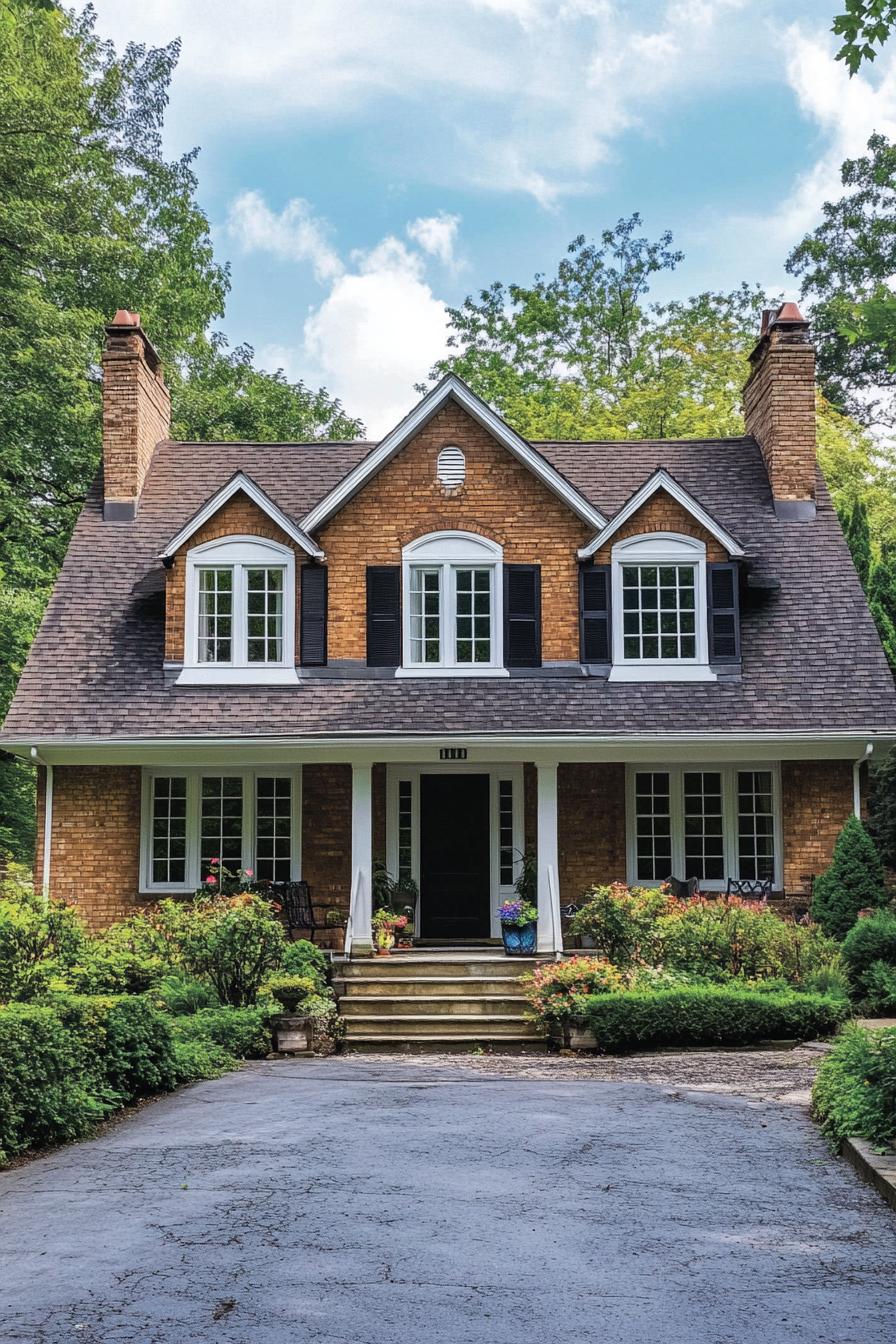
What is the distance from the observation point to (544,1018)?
14.8 meters

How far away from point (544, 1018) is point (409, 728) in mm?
4434

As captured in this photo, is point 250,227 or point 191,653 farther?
point 250,227

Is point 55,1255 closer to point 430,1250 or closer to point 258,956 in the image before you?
point 430,1250

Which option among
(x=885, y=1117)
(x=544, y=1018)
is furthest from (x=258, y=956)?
(x=885, y=1117)

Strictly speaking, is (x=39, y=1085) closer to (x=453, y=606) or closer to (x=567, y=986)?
(x=567, y=986)

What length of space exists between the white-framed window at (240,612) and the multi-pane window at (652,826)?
4.99m

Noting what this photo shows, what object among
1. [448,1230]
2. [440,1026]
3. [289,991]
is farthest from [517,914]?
[448,1230]

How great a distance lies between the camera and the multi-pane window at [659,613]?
19.1 metres

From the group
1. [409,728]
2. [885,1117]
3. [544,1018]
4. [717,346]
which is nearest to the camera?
[885,1117]

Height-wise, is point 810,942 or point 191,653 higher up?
point 191,653

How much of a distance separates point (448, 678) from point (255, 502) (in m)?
3.55

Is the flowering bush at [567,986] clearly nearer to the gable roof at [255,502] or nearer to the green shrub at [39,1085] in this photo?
the green shrub at [39,1085]

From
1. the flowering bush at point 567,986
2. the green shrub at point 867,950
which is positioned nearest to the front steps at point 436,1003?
the flowering bush at point 567,986

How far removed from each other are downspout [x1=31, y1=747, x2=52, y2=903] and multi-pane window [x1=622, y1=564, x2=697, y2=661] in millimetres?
7760
